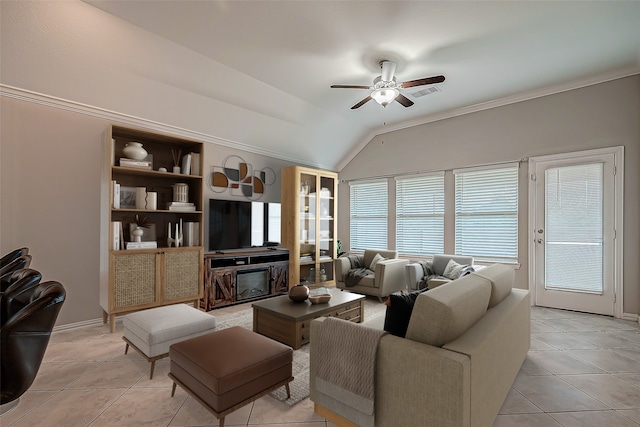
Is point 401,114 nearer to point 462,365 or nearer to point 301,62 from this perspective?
point 301,62

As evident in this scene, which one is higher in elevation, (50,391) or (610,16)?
(610,16)

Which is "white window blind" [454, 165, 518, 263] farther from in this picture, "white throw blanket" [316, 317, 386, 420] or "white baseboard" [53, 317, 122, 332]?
"white baseboard" [53, 317, 122, 332]

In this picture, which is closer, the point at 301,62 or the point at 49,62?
the point at 49,62

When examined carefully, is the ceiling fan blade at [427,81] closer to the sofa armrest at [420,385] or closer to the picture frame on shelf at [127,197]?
the sofa armrest at [420,385]

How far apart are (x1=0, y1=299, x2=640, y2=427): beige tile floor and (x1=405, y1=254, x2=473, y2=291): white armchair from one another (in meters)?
1.42

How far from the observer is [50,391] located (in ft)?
7.20

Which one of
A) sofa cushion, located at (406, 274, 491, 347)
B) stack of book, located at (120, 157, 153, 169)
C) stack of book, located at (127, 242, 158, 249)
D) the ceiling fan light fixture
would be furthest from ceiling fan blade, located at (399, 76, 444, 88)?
stack of book, located at (127, 242, 158, 249)

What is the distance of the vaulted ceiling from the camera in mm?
2709

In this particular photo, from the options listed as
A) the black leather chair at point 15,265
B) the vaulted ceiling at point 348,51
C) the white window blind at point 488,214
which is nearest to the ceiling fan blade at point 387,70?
the vaulted ceiling at point 348,51

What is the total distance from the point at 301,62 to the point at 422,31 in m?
1.37

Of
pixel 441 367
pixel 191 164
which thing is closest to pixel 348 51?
pixel 191 164

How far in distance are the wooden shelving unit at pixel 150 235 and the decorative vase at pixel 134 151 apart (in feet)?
0.47

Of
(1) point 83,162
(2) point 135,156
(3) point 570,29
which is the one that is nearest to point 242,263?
(2) point 135,156

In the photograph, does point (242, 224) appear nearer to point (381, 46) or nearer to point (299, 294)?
point (299, 294)
